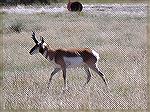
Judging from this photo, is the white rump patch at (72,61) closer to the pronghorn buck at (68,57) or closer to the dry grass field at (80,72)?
the pronghorn buck at (68,57)

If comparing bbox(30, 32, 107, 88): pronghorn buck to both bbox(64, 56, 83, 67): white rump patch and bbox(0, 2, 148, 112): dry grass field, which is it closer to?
bbox(64, 56, 83, 67): white rump patch

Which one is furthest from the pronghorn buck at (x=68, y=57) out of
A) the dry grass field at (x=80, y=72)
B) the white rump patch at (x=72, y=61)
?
the dry grass field at (x=80, y=72)

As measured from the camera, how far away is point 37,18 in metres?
20.3

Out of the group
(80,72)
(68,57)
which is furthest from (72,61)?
(80,72)

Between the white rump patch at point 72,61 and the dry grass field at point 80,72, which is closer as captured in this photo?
the dry grass field at point 80,72

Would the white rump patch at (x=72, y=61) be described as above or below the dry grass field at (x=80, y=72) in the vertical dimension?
above

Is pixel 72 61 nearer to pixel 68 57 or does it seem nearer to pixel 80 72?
pixel 68 57

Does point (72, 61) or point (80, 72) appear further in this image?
point (80, 72)

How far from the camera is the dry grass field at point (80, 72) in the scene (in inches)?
283

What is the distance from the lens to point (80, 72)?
941 cm

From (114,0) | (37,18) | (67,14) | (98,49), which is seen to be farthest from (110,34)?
(114,0)

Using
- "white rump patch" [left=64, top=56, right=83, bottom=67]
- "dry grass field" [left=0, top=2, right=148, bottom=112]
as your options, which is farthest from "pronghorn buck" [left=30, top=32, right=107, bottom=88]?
"dry grass field" [left=0, top=2, right=148, bottom=112]

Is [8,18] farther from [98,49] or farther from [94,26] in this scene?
[98,49]

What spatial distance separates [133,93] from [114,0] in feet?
74.3
